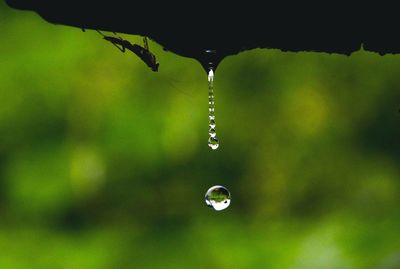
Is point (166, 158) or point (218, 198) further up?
point (218, 198)

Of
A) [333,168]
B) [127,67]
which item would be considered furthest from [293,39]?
[333,168]

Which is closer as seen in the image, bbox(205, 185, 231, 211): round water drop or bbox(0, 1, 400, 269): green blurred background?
bbox(205, 185, 231, 211): round water drop

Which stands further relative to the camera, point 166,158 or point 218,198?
point 166,158

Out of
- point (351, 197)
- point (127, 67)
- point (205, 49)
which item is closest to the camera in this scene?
point (205, 49)

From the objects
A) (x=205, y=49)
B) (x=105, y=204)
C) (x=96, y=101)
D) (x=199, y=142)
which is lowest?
(x=105, y=204)

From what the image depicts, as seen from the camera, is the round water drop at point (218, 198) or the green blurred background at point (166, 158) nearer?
the round water drop at point (218, 198)

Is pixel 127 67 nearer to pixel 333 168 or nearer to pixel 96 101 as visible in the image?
pixel 96 101

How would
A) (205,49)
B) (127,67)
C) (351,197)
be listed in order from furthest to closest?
(351,197) → (127,67) → (205,49)

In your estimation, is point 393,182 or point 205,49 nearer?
point 205,49
